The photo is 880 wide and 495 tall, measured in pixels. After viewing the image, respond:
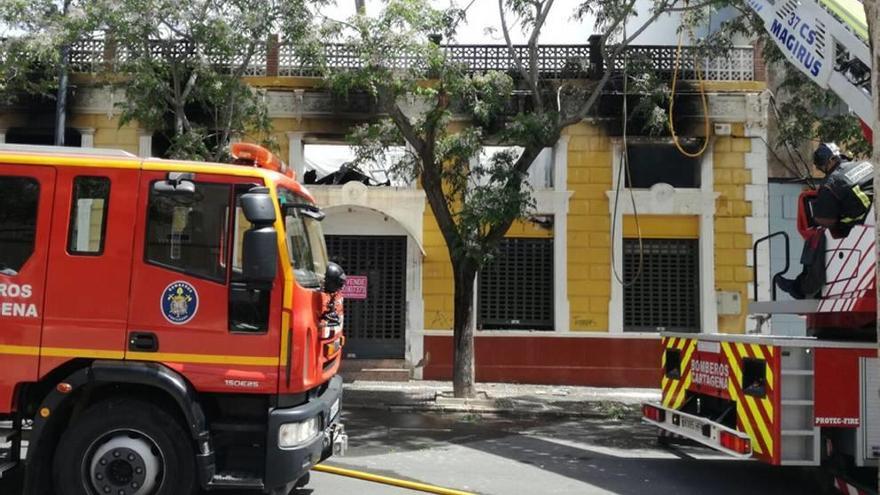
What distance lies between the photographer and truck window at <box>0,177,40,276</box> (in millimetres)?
5383

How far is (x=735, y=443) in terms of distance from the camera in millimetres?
6711

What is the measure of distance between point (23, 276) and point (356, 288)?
10.2 metres

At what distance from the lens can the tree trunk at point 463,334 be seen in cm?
1282

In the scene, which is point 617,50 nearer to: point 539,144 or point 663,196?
point 539,144

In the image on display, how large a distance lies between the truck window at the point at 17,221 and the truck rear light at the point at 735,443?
243 inches

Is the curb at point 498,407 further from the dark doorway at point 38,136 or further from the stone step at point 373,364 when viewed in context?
the dark doorway at point 38,136

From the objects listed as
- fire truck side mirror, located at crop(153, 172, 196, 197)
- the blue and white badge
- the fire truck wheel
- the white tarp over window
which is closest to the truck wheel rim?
the fire truck wheel

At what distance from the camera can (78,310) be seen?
17.5 feet

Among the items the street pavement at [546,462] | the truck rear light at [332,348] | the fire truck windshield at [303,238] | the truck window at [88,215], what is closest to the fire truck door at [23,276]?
the truck window at [88,215]

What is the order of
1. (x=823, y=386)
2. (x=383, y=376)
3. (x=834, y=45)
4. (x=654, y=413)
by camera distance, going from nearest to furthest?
(x=823, y=386) < (x=834, y=45) < (x=654, y=413) < (x=383, y=376)

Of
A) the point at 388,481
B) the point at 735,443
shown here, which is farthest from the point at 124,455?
the point at 735,443

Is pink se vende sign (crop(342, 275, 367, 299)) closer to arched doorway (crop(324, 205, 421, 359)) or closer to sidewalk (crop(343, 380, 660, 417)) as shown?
arched doorway (crop(324, 205, 421, 359))

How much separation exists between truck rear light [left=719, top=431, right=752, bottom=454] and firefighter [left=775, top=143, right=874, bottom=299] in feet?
5.87

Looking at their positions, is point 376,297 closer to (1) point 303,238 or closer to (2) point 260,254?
(1) point 303,238
